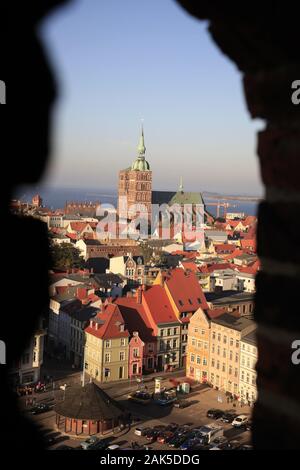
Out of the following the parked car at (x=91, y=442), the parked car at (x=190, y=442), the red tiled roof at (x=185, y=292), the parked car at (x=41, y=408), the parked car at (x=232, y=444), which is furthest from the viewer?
the red tiled roof at (x=185, y=292)

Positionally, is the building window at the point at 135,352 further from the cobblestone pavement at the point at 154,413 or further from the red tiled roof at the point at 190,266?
the red tiled roof at the point at 190,266

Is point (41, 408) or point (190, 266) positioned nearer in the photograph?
point (41, 408)

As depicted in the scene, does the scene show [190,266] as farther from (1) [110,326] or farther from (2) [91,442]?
(2) [91,442]

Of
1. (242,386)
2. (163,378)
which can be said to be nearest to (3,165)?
→ (242,386)

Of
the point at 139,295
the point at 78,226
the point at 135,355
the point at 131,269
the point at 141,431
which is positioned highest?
the point at 78,226

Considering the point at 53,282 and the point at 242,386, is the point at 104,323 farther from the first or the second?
the point at 53,282

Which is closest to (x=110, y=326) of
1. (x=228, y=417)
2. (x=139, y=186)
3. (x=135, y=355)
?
(x=135, y=355)

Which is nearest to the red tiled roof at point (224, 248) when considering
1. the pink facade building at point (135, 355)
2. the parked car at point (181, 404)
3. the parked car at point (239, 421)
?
the pink facade building at point (135, 355)

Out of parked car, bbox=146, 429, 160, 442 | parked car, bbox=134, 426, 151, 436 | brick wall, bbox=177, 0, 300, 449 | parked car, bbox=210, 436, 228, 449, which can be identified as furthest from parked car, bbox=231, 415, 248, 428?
brick wall, bbox=177, 0, 300, 449
